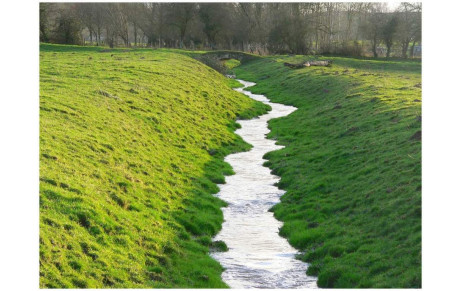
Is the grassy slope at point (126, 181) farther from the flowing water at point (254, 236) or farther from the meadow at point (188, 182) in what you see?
the flowing water at point (254, 236)

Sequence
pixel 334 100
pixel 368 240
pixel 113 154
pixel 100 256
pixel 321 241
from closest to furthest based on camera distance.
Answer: pixel 100 256, pixel 368 240, pixel 321 241, pixel 113 154, pixel 334 100

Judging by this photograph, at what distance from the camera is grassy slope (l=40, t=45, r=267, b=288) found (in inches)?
555

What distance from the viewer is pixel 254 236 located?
62.4 feet

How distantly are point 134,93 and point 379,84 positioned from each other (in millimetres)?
24539

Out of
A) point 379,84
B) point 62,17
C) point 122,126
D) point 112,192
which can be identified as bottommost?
point 112,192

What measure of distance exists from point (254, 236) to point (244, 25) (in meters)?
107

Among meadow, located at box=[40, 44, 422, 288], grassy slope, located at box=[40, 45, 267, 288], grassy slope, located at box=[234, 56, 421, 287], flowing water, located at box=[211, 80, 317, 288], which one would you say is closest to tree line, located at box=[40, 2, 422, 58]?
grassy slope, located at box=[234, 56, 421, 287]

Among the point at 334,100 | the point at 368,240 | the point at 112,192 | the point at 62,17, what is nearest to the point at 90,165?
the point at 112,192

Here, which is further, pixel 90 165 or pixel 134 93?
pixel 134 93

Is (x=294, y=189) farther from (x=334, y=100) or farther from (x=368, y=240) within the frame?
(x=334, y=100)

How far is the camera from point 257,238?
741 inches

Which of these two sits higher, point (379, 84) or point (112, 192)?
point (379, 84)

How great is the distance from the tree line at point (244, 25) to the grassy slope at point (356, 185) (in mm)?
62015

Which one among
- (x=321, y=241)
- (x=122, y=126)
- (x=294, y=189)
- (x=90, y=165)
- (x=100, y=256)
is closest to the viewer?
(x=100, y=256)
